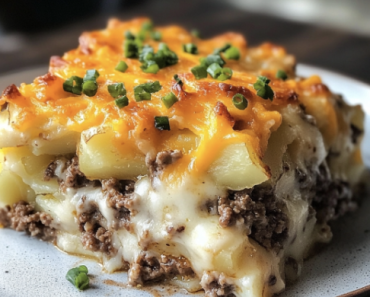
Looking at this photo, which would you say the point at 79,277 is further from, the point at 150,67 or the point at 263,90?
the point at 263,90

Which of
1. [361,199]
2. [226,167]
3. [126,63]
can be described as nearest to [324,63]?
[361,199]

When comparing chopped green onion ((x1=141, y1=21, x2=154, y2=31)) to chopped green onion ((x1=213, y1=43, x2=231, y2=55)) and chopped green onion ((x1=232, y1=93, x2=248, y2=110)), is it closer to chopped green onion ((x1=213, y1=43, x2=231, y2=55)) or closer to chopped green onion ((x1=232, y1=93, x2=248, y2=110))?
chopped green onion ((x1=213, y1=43, x2=231, y2=55))

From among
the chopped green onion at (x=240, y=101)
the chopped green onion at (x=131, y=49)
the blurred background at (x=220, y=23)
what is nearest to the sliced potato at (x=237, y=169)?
the chopped green onion at (x=240, y=101)

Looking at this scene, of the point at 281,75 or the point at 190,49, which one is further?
the point at 190,49

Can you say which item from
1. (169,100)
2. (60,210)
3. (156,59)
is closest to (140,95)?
(169,100)

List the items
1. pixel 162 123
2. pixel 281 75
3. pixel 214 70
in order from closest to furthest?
1. pixel 162 123
2. pixel 214 70
3. pixel 281 75

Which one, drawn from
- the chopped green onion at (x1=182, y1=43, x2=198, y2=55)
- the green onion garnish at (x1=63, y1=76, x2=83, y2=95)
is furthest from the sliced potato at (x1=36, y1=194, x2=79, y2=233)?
the chopped green onion at (x1=182, y1=43, x2=198, y2=55)
